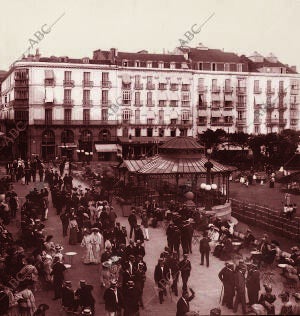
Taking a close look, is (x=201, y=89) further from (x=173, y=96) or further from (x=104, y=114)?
(x=104, y=114)

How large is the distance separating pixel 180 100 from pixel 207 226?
5027cm

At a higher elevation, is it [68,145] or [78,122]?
[78,122]

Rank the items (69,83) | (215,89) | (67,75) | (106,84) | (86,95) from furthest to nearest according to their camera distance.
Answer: (215,89), (106,84), (86,95), (69,83), (67,75)

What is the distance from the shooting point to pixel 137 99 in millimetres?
71750

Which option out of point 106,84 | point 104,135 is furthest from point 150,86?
point 104,135

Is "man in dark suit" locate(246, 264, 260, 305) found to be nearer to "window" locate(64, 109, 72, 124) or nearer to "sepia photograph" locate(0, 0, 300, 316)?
"sepia photograph" locate(0, 0, 300, 316)

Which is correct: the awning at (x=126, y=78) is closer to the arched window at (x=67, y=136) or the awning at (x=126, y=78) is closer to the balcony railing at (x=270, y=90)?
the arched window at (x=67, y=136)

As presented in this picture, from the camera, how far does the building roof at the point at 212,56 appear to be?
249 feet

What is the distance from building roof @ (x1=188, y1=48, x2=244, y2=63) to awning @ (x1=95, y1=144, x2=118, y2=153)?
1730 centimetres

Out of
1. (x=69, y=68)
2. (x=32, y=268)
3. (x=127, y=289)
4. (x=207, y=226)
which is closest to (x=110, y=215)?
(x=207, y=226)

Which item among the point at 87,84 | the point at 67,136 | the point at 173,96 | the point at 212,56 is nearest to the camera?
the point at 87,84

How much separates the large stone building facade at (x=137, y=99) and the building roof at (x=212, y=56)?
0.47 ft

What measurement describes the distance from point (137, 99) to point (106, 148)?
314 inches

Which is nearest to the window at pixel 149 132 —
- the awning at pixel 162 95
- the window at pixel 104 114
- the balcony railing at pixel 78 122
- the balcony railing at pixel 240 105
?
the awning at pixel 162 95
